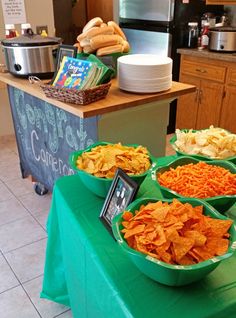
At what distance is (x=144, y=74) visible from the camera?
1.56m

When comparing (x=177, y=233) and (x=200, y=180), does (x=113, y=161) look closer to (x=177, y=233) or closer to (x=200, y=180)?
(x=200, y=180)

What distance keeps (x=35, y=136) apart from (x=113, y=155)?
1.36m

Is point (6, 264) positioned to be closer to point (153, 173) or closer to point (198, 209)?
point (153, 173)

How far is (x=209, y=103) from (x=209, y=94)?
9 cm

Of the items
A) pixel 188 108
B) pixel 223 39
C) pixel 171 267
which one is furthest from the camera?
pixel 188 108

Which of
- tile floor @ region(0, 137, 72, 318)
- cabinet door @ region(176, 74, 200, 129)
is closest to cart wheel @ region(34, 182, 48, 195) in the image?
tile floor @ region(0, 137, 72, 318)

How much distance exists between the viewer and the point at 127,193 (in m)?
0.89

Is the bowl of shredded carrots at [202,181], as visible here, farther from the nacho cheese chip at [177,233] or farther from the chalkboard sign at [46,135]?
the chalkboard sign at [46,135]

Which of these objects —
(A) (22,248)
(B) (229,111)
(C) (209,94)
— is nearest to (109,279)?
(A) (22,248)

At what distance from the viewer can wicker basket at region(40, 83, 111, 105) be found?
1.47 m

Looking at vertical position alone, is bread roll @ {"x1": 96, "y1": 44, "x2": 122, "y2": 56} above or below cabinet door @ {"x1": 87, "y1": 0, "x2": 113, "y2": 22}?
below

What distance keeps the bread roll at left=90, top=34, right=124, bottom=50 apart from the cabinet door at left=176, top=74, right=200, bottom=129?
1.62 meters

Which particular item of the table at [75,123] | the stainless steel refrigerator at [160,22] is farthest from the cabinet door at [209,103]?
the table at [75,123]

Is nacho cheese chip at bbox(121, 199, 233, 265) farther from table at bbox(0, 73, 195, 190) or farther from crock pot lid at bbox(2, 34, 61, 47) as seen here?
crock pot lid at bbox(2, 34, 61, 47)
